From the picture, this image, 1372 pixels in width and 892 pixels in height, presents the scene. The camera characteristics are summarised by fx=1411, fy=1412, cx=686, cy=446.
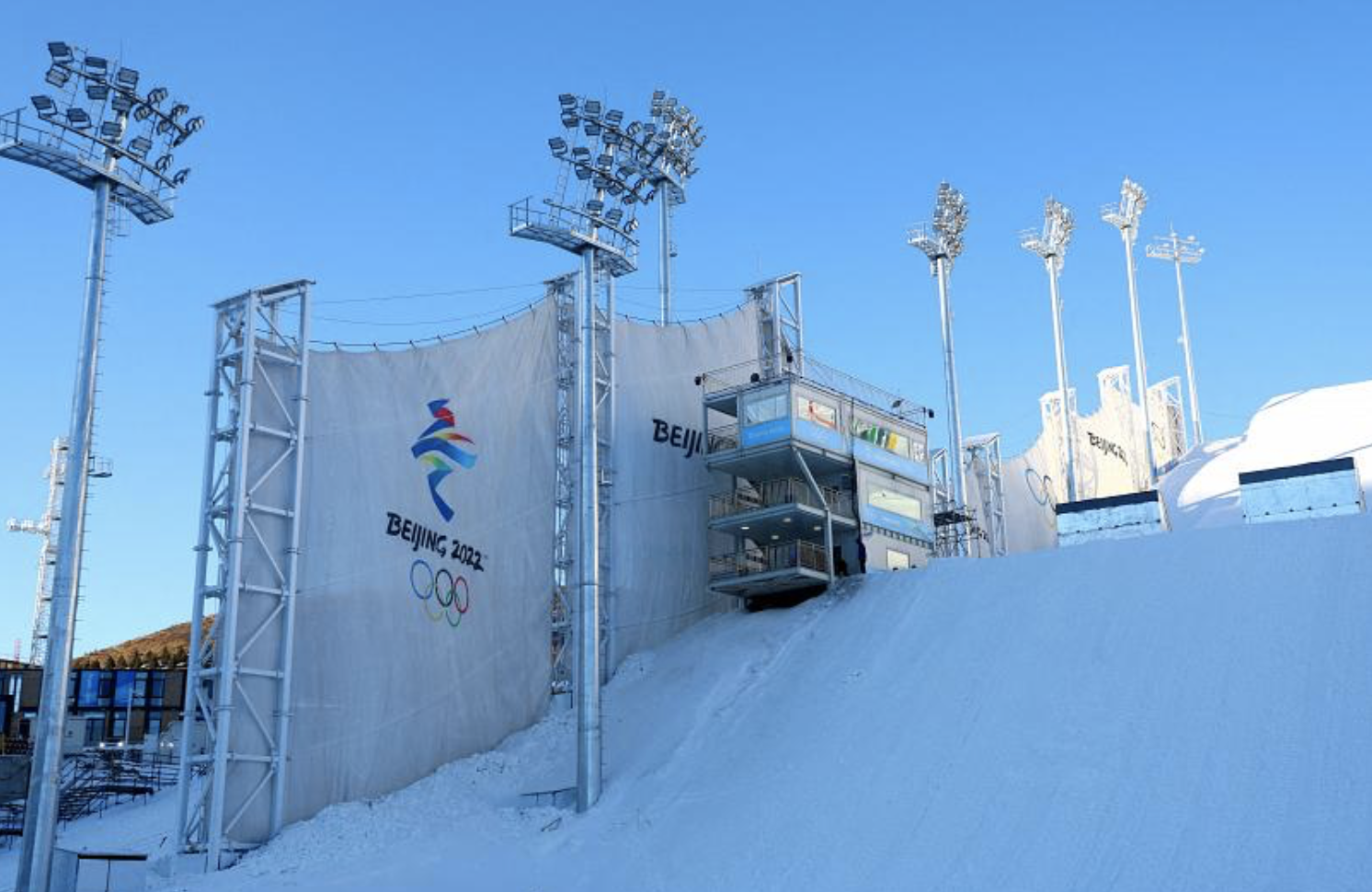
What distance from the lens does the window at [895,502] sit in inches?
1635

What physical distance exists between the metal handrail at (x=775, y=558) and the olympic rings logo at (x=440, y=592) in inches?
288

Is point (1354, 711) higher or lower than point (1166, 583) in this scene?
lower

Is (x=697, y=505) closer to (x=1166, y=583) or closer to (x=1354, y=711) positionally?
(x=1166, y=583)

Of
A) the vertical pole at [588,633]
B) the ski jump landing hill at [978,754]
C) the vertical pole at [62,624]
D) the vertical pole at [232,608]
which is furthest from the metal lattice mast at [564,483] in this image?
the vertical pole at [62,624]

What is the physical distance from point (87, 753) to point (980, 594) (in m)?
27.2

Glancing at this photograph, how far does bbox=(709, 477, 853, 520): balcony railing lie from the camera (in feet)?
132

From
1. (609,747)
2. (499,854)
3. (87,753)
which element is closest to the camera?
(499,854)

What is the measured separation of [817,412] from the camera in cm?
4038

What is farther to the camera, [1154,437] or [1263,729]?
[1154,437]

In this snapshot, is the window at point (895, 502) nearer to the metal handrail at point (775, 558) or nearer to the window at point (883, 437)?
the window at point (883, 437)

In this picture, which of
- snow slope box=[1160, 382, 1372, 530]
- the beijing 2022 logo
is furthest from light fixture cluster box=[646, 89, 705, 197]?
snow slope box=[1160, 382, 1372, 530]

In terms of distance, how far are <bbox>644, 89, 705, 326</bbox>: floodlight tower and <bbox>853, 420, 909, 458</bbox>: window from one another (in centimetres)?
783

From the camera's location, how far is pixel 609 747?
34562mm

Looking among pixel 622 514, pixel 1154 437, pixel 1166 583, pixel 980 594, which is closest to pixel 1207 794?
pixel 1166 583
